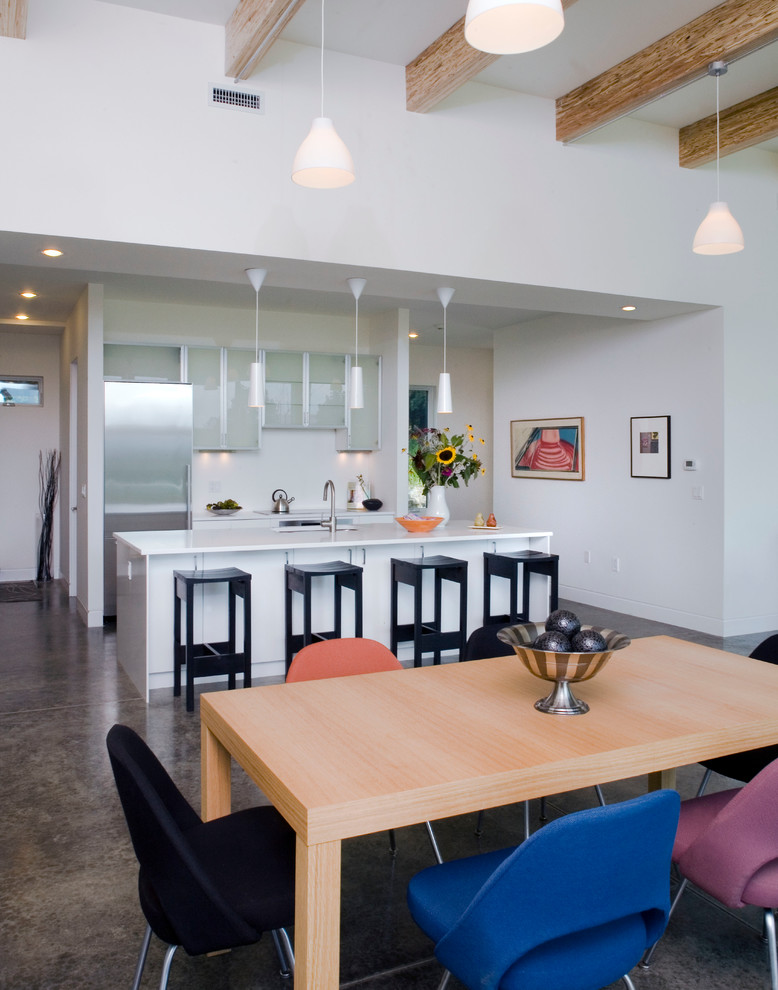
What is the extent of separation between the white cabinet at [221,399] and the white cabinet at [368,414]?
938 mm

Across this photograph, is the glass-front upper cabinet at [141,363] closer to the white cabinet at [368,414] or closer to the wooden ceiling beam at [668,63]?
the white cabinet at [368,414]

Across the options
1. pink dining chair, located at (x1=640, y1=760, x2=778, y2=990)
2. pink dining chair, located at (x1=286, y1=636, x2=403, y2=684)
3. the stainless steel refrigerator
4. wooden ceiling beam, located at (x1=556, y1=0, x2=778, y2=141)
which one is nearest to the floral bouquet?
wooden ceiling beam, located at (x1=556, y1=0, x2=778, y2=141)

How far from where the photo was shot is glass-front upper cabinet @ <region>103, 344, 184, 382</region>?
7125 millimetres

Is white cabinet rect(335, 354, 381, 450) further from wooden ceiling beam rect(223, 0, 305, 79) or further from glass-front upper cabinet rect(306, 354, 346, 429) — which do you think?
wooden ceiling beam rect(223, 0, 305, 79)

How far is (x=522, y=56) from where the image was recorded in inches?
185

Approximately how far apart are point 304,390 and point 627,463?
3.09 meters

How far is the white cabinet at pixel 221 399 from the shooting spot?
750 cm

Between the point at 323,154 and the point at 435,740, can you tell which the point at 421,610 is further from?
the point at 435,740

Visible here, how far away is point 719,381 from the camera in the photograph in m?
6.16

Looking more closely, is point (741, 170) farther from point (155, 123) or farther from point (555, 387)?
point (155, 123)

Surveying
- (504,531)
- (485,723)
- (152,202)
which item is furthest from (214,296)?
(485,723)

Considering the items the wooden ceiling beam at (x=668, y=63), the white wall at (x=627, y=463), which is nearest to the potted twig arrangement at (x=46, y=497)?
the white wall at (x=627, y=463)

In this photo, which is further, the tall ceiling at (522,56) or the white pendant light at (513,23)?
the tall ceiling at (522,56)

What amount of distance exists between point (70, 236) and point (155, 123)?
2.48ft
